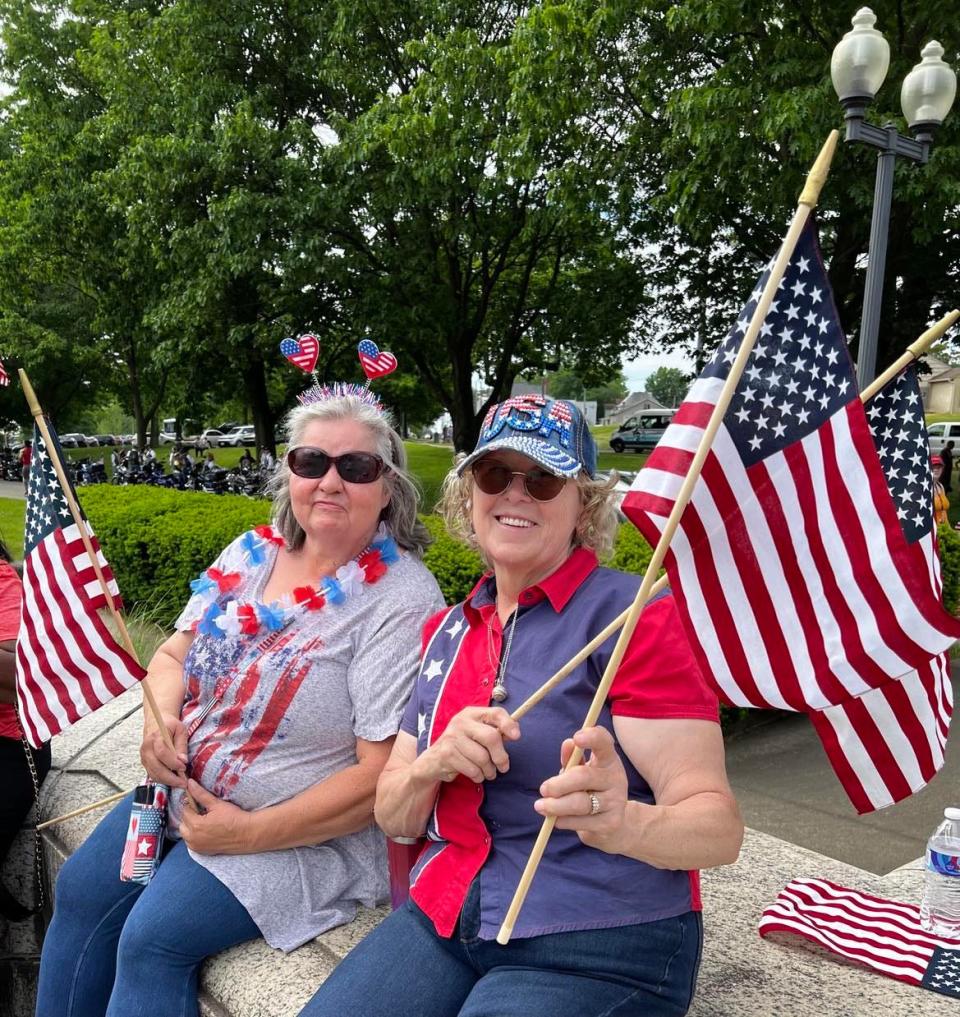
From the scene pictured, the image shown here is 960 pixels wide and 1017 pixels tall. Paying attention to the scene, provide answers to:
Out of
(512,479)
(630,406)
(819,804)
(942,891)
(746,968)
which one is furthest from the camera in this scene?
(630,406)

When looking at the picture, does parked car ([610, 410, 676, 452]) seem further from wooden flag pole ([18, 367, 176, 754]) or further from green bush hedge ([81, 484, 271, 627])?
wooden flag pole ([18, 367, 176, 754])

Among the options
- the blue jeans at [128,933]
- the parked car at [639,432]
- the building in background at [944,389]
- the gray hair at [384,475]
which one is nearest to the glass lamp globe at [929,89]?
the gray hair at [384,475]

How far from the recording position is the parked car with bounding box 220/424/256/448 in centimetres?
5348

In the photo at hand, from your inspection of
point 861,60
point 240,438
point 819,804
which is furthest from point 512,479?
point 240,438

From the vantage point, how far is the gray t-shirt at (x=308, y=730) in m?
2.35

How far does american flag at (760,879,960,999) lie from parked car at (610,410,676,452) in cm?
4257

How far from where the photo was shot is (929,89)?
23.3ft

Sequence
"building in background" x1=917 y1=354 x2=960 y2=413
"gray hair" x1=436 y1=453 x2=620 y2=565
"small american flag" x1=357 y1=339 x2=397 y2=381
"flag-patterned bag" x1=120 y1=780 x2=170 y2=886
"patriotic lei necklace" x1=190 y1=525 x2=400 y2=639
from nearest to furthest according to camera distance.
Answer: "gray hair" x1=436 y1=453 x2=620 y2=565
"flag-patterned bag" x1=120 y1=780 x2=170 y2=886
"patriotic lei necklace" x1=190 y1=525 x2=400 y2=639
"small american flag" x1=357 y1=339 x2=397 y2=381
"building in background" x1=917 y1=354 x2=960 y2=413

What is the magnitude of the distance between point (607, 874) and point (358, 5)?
1565 cm

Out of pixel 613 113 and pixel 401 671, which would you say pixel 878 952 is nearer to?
pixel 401 671

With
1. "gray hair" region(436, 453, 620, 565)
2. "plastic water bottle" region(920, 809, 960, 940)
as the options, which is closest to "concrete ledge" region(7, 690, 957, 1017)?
"plastic water bottle" region(920, 809, 960, 940)

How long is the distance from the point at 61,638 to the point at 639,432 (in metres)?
43.9

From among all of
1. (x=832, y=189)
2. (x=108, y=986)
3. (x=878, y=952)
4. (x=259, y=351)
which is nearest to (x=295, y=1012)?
(x=108, y=986)

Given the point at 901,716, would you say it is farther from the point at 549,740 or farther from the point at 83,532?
the point at 83,532
